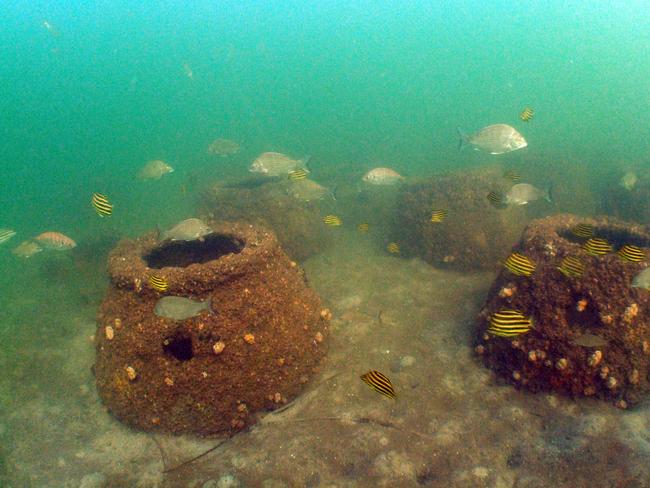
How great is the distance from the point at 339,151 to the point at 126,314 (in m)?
28.0

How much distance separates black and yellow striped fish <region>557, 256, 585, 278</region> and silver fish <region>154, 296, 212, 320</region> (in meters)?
4.43

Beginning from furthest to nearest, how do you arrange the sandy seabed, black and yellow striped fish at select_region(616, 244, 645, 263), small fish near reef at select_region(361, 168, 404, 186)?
1. small fish near reef at select_region(361, 168, 404, 186)
2. black and yellow striped fish at select_region(616, 244, 645, 263)
3. the sandy seabed

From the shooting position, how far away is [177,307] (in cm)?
427

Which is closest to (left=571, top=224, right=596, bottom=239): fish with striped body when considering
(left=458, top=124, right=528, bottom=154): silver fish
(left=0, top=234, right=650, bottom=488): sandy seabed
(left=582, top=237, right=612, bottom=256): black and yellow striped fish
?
(left=582, top=237, right=612, bottom=256): black and yellow striped fish

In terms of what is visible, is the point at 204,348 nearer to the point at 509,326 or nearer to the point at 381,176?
the point at 509,326

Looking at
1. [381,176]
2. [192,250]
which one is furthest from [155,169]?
[381,176]

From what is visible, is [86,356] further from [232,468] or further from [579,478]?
[579,478]

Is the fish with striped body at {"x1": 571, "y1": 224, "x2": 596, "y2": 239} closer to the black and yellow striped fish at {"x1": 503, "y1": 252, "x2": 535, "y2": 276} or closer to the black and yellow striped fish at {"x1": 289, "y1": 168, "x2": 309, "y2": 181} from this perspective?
the black and yellow striped fish at {"x1": 503, "y1": 252, "x2": 535, "y2": 276}

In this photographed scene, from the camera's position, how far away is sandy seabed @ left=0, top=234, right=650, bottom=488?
3.63m

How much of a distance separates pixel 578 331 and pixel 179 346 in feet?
16.3

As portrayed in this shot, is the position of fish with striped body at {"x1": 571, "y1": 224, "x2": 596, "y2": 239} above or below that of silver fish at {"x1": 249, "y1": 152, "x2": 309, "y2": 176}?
above

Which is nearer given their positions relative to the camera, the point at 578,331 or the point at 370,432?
the point at 370,432

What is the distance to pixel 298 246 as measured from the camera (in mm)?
10422

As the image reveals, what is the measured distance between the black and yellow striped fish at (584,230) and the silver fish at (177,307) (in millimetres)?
5533
